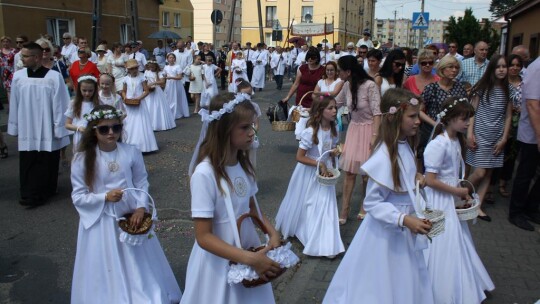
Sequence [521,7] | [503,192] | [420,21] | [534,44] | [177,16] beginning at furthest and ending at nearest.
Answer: [177,16]
[420,21]
[521,7]
[534,44]
[503,192]

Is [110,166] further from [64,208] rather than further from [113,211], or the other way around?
[64,208]

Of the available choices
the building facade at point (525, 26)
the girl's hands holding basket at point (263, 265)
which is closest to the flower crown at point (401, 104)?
the girl's hands holding basket at point (263, 265)

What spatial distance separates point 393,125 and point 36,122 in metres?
5.31

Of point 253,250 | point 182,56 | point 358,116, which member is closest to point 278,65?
point 182,56

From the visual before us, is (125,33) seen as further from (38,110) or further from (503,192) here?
(503,192)

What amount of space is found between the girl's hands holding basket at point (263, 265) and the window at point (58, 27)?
2412 cm

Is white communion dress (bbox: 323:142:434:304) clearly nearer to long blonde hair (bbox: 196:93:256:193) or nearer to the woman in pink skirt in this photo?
long blonde hair (bbox: 196:93:256:193)

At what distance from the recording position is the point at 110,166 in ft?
12.8

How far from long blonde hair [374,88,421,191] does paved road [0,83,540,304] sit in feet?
4.99

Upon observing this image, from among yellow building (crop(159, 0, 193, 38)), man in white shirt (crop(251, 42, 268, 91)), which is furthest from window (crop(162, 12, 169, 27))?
man in white shirt (crop(251, 42, 268, 91))

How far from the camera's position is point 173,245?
5.32 metres

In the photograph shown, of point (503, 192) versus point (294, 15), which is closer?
point (503, 192)

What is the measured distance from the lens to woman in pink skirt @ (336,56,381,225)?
5.89m

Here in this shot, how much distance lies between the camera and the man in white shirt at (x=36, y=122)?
6.67 metres
